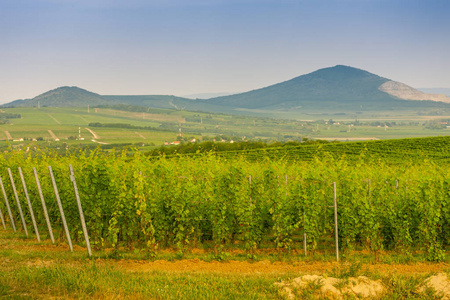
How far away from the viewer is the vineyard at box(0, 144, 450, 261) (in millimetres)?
11648

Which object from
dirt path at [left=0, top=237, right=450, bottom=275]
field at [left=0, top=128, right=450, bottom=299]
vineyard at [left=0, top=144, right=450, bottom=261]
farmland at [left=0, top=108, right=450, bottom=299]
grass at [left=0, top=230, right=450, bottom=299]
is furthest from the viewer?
vineyard at [left=0, top=144, right=450, bottom=261]

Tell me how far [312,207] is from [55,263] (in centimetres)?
663

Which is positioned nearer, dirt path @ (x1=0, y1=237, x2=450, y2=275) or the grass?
the grass

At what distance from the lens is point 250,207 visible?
11688mm

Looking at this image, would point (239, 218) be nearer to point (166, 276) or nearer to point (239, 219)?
point (239, 219)

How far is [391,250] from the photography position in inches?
496

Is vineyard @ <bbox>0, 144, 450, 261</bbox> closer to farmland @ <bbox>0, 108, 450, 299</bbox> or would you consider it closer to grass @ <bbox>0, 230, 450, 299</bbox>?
farmland @ <bbox>0, 108, 450, 299</bbox>

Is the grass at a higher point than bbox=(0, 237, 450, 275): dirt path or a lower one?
higher

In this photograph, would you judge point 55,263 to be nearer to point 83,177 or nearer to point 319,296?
point 83,177

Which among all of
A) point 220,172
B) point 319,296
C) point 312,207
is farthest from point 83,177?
point 319,296

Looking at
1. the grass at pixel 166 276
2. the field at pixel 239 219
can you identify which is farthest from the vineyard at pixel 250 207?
the grass at pixel 166 276

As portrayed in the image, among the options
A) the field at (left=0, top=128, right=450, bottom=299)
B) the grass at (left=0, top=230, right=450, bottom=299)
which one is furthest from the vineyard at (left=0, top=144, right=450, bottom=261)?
the grass at (left=0, top=230, right=450, bottom=299)

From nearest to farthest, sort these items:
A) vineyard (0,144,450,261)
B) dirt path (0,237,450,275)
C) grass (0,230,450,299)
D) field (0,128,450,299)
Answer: grass (0,230,450,299) < dirt path (0,237,450,275) < field (0,128,450,299) < vineyard (0,144,450,261)

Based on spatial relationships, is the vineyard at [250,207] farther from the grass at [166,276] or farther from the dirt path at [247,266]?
the grass at [166,276]
